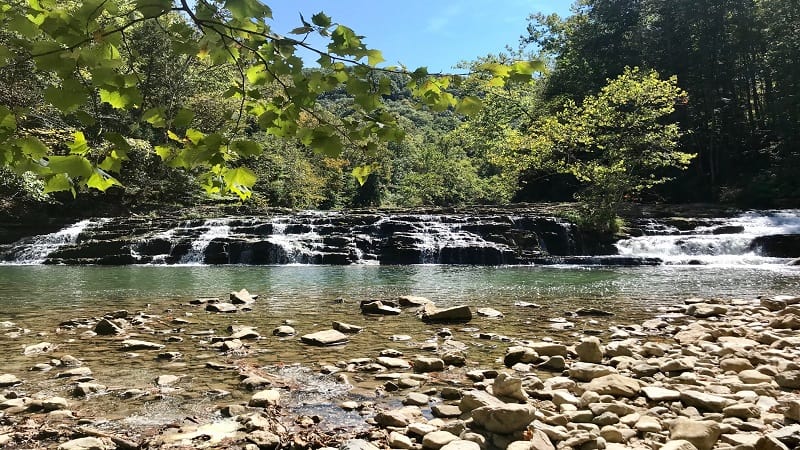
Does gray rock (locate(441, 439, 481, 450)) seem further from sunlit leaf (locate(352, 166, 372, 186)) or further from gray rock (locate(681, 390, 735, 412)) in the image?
gray rock (locate(681, 390, 735, 412))

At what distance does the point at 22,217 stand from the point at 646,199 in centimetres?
3961

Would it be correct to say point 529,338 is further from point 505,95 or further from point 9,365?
point 505,95

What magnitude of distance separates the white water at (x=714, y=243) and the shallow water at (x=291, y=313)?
1753 millimetres

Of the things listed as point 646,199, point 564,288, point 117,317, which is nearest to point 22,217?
point 117,317

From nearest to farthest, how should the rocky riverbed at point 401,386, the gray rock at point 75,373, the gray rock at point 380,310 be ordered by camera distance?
1. the rocky riverbed at point 401,386
2. the gray rock at point 75,373
3. the gray rock at point 380,310

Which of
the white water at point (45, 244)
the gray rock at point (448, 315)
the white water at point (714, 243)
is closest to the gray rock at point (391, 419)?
the gray rock at point (448, 315)

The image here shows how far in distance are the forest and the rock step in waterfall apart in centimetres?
221

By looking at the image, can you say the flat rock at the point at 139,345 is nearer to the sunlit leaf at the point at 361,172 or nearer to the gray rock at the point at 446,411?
the gray rock at the point at 446,411

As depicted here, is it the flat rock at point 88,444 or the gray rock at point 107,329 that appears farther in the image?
the gray rock at point 107,329

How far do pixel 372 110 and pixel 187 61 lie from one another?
0.79 m

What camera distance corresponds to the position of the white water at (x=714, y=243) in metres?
18.2

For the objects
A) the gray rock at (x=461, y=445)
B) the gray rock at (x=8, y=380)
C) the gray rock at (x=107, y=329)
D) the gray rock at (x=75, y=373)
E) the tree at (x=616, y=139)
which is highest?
the tree at (x=616, y=139)

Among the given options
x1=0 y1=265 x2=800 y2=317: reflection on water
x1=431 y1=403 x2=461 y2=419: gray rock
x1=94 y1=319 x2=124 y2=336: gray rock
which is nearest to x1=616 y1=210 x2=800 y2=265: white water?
x1=0 y1=265 x2=800 y2=317: reflection on water

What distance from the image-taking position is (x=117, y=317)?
7516 millimetres
